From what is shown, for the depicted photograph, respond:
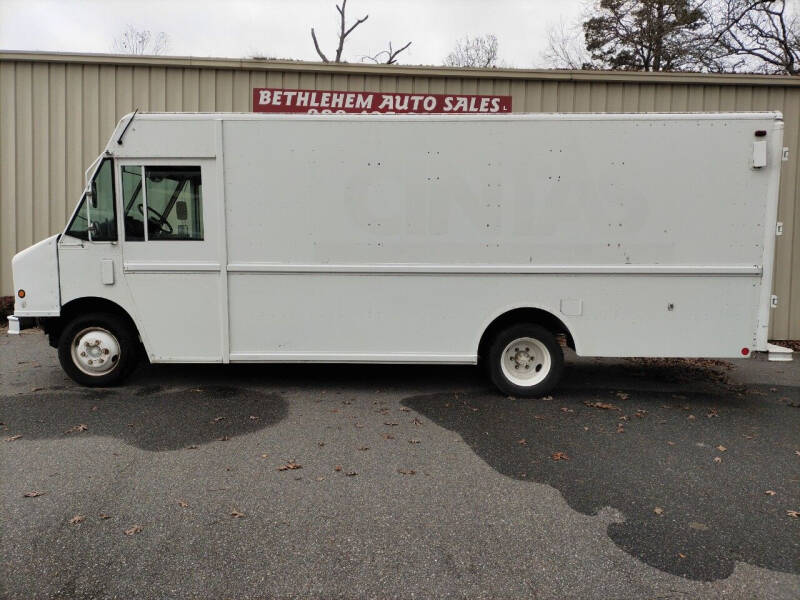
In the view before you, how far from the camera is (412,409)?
18.5 ft

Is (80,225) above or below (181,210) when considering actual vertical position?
below

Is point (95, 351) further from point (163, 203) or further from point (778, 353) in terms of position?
point (778, 353)

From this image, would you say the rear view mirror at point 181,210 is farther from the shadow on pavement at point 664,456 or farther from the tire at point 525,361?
the tire at point 525,361

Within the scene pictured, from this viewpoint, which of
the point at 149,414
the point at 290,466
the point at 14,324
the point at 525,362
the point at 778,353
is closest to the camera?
the point at 290,466

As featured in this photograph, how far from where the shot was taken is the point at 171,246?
19.2 ft

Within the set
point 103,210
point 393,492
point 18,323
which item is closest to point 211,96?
point 103,210

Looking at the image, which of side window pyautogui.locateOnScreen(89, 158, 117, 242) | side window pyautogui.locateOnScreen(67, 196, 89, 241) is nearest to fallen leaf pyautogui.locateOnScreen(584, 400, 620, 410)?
side window pyautogui.locateOnScreen(89, 158, 117, 242)

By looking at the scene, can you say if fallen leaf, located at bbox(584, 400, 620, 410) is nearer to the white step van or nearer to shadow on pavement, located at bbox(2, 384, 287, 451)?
the white step van

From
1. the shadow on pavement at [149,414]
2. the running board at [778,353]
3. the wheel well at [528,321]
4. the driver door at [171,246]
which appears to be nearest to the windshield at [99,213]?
the driver door at [171,246]

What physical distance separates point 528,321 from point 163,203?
13.2ft

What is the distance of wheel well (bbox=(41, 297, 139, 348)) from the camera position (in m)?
6.03

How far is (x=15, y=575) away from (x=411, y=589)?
1915 mm

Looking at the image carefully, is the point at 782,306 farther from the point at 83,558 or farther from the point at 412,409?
the point at 83,558

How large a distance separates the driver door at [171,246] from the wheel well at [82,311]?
0.33 m
